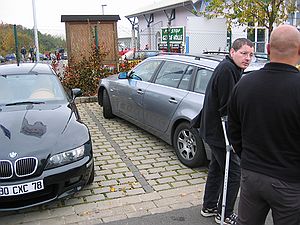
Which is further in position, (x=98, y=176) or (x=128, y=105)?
(x=128, y=105)

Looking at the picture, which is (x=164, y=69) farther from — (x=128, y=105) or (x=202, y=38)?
(x=202, y=38)

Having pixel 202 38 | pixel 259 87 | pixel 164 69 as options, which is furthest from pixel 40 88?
pixel 202 38

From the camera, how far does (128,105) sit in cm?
669

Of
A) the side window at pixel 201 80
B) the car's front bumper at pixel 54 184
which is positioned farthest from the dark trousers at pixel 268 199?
the side window at pixel 201 80

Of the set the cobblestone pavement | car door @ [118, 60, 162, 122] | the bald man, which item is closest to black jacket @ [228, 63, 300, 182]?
the bald man

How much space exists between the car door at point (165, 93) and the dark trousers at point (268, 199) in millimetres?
2917

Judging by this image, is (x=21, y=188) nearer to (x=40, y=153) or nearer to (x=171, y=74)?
(x=40, y=153)

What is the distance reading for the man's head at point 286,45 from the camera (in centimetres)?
198

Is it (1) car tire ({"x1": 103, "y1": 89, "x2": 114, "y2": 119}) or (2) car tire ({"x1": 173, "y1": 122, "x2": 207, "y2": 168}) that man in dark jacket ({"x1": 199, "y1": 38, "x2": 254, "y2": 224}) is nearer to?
(2) car tire ({"x1": 173, "y1": 122, "x2": 207, "y2": 168})

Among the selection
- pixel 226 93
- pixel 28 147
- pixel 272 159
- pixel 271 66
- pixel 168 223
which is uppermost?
pixel 271 66

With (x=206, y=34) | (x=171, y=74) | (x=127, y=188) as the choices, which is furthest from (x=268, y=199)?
(x=206, y=34)

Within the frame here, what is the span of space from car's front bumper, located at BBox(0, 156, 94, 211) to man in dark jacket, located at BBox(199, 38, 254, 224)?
4.64 ft

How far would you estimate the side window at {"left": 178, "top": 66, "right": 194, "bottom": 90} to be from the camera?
5188 millimetres

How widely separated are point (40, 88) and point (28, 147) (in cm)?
183
